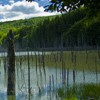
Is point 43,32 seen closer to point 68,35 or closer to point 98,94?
point 68,35

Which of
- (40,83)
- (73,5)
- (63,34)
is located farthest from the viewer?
(63,34)

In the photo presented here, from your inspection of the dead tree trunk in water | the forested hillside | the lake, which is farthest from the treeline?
the dead tree trunk in water

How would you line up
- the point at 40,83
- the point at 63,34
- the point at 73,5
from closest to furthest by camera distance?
the point at 73,5
the point at 40,83
the point at 63,34

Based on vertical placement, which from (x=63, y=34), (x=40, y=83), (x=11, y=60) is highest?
(x=63, y=34)

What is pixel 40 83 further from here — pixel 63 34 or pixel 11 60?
pixel 63 34

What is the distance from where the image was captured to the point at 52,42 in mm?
135000

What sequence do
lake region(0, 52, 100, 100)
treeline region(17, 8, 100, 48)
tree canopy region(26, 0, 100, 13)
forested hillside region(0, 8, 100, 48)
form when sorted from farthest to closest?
forested hillside region(0, 8, 100, 48) < treeline region(17, 8, 100, 48) < lake region(0, 52, 100, 100) < tree canopy region(26, 0, 100, 13)

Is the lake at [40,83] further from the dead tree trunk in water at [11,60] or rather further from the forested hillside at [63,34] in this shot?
the forested hillside at [63,34]

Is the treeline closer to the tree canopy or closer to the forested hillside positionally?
the forested hillside

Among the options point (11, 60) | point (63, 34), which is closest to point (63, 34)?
point (63, 34)

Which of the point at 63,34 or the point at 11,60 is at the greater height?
the point at 63,34

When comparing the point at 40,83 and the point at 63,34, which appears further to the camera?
the point at 63,34

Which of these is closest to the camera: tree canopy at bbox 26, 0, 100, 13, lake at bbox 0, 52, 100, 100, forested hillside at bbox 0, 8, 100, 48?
tree canopy at bbox 26, 0, 100, 13

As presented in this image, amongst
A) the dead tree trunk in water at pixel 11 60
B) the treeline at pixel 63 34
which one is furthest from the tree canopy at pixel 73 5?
the treeline at pixel 63 34
